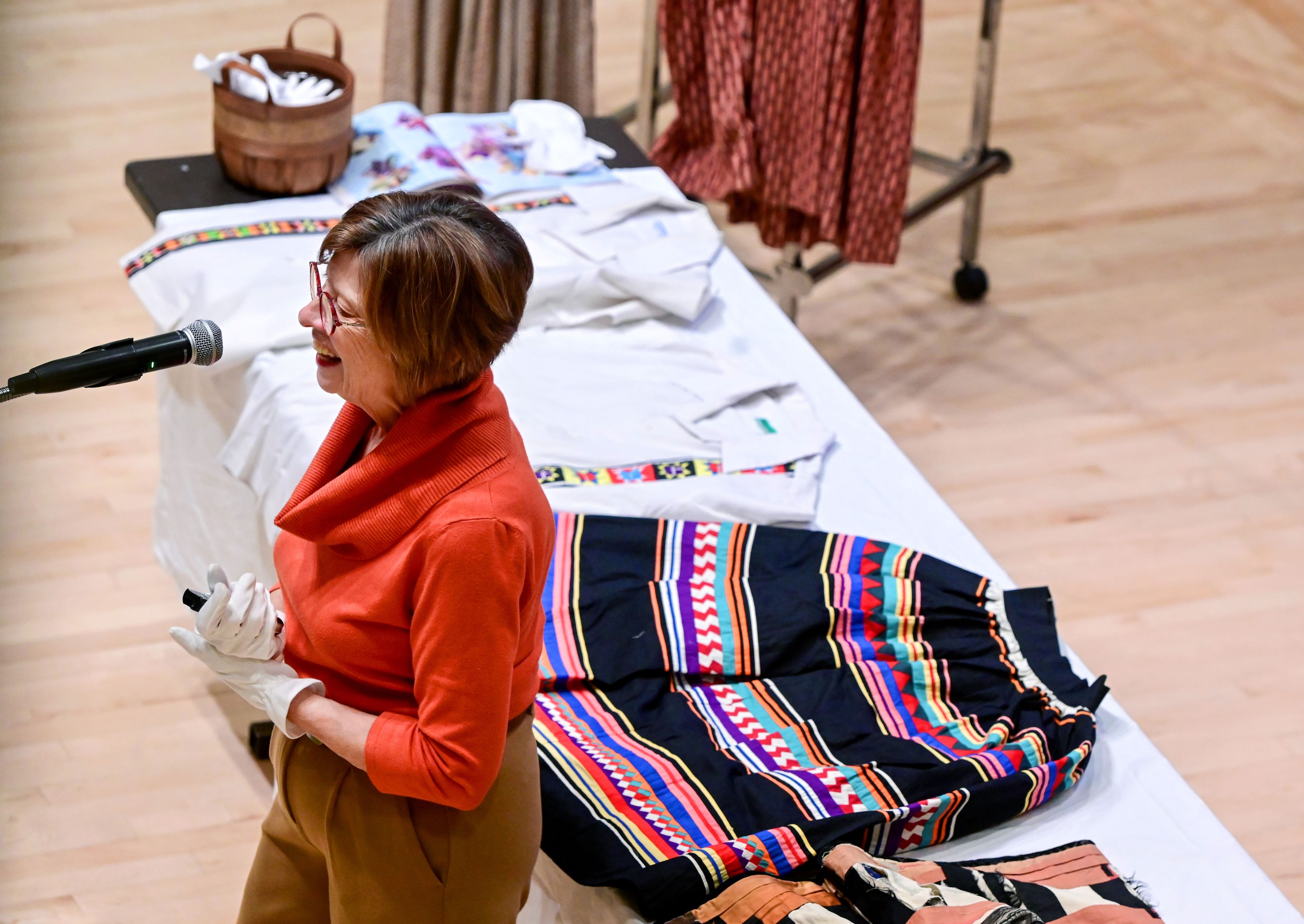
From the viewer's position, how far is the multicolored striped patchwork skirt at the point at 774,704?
1.72m

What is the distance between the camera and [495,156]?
3000mm

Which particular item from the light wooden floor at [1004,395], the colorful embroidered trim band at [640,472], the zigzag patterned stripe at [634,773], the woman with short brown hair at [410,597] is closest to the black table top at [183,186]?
the light wooden floor at [1004,395]

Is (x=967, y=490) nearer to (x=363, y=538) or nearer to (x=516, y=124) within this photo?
(x=516, y=124)

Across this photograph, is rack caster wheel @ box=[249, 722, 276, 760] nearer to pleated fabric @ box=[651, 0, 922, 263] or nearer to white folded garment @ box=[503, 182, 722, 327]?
white folded garment @ box=[503, 182, 722, 327]

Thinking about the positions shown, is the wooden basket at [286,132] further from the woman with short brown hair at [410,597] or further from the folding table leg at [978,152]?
the folding table leg at [978,152]

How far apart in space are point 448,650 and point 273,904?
0.53 metres

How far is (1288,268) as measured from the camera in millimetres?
4094

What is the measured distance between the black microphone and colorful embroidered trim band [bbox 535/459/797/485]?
0.99m

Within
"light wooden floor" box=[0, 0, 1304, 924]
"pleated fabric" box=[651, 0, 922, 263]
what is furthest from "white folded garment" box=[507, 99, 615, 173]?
"light wooden floor" box=[0, 0, 1304, 924]

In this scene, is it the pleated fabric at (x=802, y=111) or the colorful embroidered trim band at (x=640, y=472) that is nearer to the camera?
the colorful embroidered trim band at (x=640, y=472)

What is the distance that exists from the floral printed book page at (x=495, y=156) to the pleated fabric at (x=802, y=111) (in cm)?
35

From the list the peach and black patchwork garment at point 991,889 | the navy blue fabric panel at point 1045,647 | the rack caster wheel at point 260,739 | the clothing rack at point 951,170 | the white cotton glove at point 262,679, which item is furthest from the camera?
the clothing rack at point 951,170

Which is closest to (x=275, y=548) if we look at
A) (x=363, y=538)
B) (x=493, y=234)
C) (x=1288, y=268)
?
(x=363, y=538)

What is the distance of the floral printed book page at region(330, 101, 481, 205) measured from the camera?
2.82m
